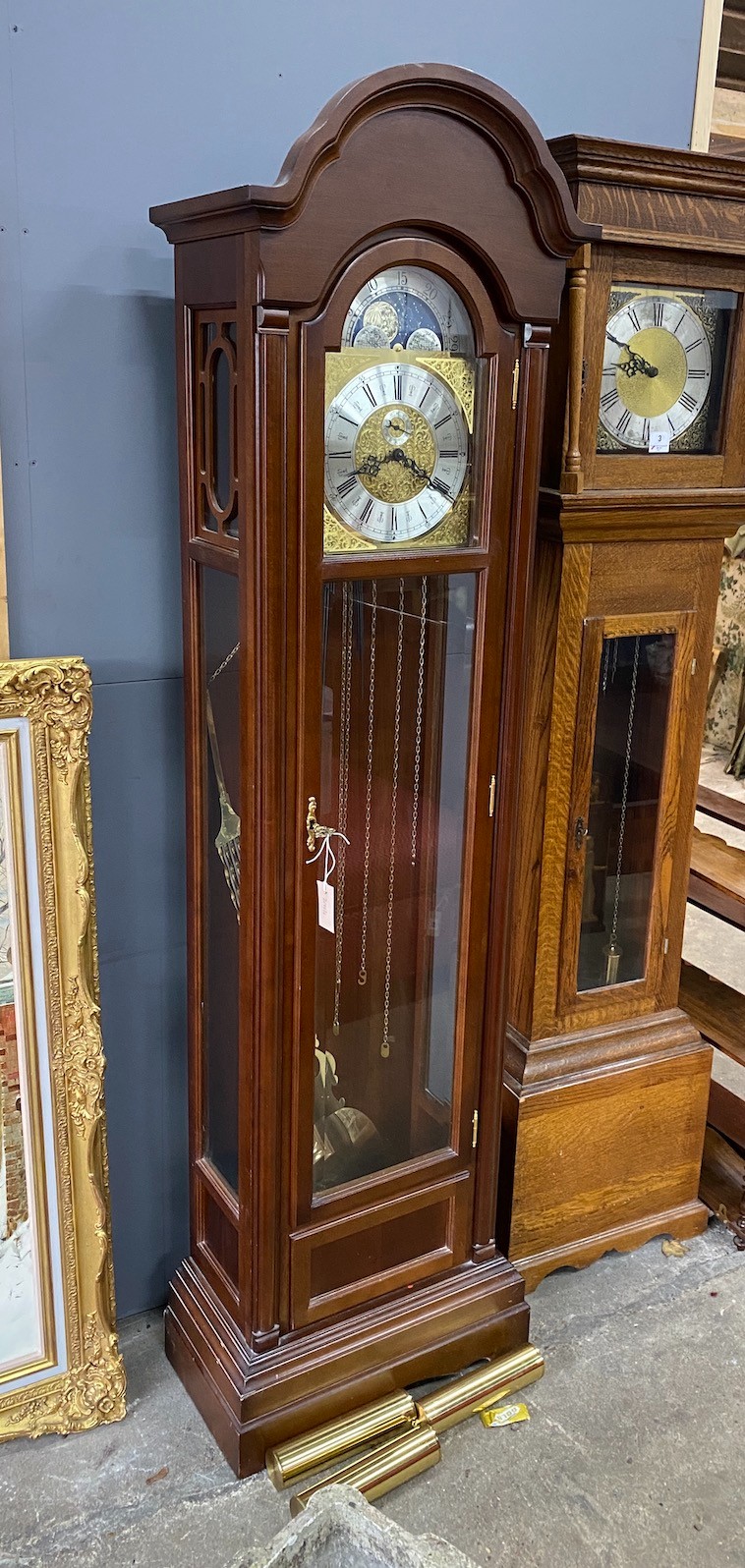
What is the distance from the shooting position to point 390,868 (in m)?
1.71

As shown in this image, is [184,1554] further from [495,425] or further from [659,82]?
[659,82]

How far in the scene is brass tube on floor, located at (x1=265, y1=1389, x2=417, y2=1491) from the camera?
1.65 m

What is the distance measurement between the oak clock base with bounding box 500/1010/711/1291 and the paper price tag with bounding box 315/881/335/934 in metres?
0.55

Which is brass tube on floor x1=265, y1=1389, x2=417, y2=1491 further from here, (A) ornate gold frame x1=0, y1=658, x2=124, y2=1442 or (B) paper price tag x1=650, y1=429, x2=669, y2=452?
(B) paper price tag x1=650, y1=429, x2=669, y2=452

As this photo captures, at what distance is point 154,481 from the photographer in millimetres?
1644

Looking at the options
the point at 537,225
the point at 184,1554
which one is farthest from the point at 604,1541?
the point at 537,225

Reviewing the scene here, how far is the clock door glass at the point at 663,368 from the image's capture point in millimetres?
1752

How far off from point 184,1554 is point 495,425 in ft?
4.70

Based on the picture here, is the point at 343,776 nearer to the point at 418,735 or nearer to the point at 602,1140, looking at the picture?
the point at 418,735

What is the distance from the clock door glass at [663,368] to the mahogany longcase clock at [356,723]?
0.26m

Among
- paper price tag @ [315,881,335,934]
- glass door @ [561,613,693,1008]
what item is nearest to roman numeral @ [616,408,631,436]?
glass door @ [561,613,693,1008]

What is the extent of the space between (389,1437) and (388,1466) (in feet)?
0.21

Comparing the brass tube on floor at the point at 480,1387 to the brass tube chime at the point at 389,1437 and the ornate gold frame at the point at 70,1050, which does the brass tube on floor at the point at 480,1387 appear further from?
the ornate gold frame at the point at 70,1050

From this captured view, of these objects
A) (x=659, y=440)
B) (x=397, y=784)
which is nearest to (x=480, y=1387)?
(x=397, y=784)
